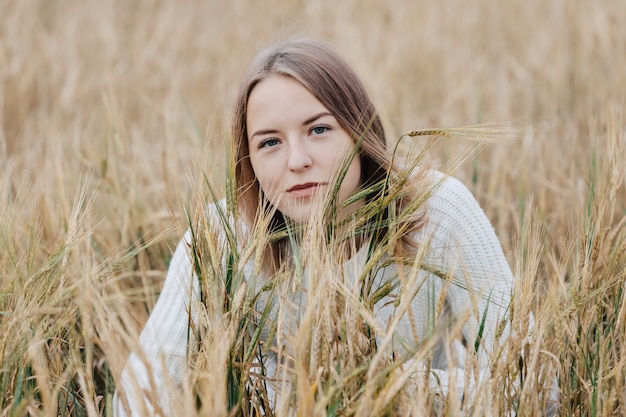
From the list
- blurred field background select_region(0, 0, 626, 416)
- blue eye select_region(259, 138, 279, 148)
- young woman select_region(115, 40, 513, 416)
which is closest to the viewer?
young woman select_region(115, 40, 513, 416)

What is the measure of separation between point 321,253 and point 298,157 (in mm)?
324

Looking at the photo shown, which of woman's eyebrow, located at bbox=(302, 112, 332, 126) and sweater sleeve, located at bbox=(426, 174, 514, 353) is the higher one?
woman's eyebrow, located at bbox=(302, 112, 332, 126)

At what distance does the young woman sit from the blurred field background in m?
0.11

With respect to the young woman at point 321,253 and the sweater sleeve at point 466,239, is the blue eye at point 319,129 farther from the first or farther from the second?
the sweater sleeve at point 466,239

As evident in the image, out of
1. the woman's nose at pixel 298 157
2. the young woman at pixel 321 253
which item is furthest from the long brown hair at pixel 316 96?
the woman's nose at pixel 298 157

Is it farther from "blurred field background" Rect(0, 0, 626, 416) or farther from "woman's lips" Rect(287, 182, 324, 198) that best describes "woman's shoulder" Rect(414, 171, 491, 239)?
"woman's lips" Rect(287, 182, 324, 198)

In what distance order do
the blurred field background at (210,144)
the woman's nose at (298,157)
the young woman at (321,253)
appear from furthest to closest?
1. the woman's nose at (298,157)
2. the blurred field background at (210,144)
3. the young woman at (321,253)

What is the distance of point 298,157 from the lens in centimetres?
157

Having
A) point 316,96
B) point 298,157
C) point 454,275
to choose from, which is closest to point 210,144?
point 298,157

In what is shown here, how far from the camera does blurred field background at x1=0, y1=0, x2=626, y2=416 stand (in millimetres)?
1335

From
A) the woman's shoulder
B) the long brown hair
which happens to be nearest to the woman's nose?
the long brown hair

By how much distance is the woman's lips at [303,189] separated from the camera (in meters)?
1.59

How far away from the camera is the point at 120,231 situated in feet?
7.45

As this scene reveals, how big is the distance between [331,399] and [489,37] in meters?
2.98
